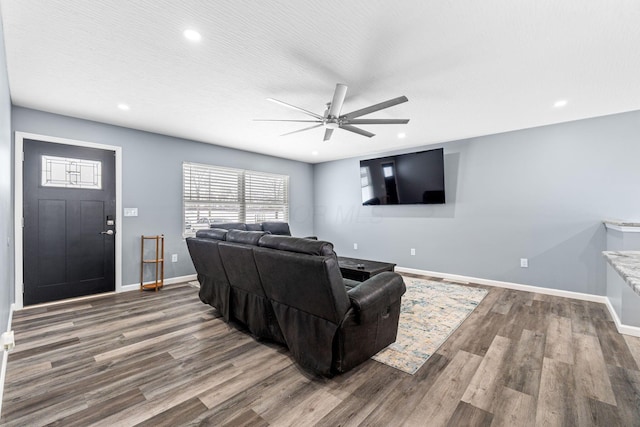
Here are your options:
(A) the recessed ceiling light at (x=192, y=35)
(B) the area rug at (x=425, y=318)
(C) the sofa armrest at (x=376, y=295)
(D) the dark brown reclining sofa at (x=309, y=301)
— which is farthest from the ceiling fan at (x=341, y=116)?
(B) the area rug at (x=425, y=318)

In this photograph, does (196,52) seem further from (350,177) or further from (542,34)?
(350,177)

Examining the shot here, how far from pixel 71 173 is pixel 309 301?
13.1ft

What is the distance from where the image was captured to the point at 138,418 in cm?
163

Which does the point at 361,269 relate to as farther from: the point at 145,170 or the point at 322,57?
the point at 145,170

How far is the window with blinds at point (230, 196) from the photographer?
5.05 meters

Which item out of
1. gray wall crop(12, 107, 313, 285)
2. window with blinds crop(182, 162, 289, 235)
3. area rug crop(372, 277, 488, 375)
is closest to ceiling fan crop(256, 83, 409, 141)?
area rug crop(372, 277, 488, 375)

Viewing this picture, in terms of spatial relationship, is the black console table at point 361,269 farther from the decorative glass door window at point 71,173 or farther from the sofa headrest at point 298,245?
the decorative glass door window at point 71,173

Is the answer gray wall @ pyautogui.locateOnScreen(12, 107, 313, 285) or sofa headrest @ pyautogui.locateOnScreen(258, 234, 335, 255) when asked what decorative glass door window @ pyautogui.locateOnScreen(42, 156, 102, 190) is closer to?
gray wall @ pyautogui.locateOnScreen(12, 107, 313, 285)

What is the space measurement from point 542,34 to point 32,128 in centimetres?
553

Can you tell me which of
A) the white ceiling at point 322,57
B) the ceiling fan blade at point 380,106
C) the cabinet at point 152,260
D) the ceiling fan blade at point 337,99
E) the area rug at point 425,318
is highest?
the white ceiling at point 322,57

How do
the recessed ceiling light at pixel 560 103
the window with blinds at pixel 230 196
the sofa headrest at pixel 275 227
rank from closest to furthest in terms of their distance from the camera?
the recessed ceiling light at pixel 560 103 < the window with blinds at pixel 230 196 < the sofa headrest at pixel 275 227

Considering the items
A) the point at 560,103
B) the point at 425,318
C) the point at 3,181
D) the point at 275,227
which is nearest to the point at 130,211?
the point at 3,181

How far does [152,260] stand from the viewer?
175 inches

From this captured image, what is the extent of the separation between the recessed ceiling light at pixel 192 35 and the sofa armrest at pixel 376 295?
7.35 ft
